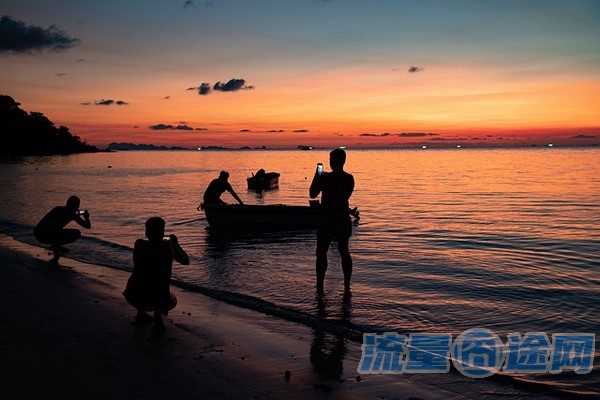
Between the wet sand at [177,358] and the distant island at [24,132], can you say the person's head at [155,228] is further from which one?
the distant island at [24,132]

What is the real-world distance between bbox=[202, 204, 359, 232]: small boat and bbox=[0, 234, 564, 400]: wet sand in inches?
428

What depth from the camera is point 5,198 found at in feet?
104

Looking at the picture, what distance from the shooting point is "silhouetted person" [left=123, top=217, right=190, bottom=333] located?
664 cm

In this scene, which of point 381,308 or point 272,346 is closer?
point 272,346

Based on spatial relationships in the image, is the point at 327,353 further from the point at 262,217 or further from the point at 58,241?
the point at 262,217

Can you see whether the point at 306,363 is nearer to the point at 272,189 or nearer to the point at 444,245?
the point at 444,245

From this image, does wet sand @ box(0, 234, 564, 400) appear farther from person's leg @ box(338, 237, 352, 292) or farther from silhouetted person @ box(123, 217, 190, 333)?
person's leg @ box(338, 237, 352, 292)

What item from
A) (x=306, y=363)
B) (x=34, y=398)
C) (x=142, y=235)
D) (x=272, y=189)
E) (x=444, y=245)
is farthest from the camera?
(x=272, y=189)

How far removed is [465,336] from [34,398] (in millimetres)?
5991

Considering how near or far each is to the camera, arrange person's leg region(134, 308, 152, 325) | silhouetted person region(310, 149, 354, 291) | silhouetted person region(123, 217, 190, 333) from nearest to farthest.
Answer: silhouetted person region(123, 217, 190, 333)
person's leg region(134, 308, 152, 325)
silhouetted person region(310, 149, 354, 291)

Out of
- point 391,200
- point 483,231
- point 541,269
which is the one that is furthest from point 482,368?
point 391,200

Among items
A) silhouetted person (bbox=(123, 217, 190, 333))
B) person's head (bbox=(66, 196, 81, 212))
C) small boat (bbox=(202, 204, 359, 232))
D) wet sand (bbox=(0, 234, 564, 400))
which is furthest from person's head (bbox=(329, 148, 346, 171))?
small boat (bbox=(202, 204, 359, 232))

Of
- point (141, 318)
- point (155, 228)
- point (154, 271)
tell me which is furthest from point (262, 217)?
point (155, 228)

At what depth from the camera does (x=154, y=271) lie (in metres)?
6.69
